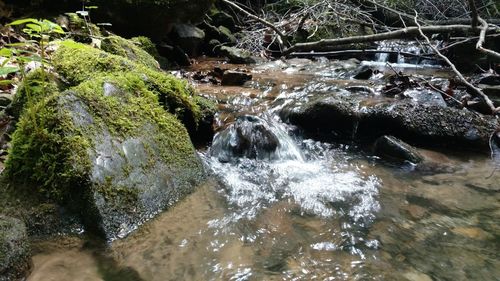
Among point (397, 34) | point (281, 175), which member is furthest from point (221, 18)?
point (281, 175)

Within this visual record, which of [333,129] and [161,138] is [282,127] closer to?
[333,129]

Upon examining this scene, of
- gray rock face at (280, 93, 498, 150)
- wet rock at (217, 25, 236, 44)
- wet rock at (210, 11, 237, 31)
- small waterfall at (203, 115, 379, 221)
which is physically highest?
wet rock at (210, 11, 237, 31)

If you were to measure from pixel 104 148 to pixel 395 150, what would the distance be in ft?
8.93

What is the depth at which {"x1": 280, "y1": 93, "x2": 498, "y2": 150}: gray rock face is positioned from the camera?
4.07 m

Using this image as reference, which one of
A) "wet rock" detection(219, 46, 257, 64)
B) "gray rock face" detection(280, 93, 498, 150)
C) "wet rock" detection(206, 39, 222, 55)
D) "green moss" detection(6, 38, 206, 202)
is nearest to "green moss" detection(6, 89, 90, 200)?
"green moss" detection(6, 38, 206, 202)

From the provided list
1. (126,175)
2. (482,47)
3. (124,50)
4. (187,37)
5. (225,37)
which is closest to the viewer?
(126,175)

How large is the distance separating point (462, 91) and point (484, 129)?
1837mm

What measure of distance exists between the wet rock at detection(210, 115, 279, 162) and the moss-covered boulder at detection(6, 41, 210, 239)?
0.72 metres

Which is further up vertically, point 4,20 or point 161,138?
point 4,20

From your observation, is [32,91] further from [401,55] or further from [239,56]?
[401,55]

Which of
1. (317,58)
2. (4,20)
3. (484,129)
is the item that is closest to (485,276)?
(484,129)

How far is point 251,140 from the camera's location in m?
3.92

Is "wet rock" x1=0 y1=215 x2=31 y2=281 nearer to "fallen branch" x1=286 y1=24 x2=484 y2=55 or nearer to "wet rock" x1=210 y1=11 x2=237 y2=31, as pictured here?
"fallen branch" x1=286 y1=24 x2=484 y2=55

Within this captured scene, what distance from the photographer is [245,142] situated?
3896 millimetres
